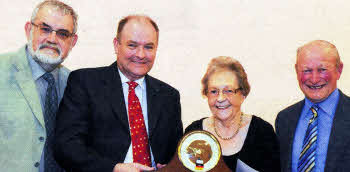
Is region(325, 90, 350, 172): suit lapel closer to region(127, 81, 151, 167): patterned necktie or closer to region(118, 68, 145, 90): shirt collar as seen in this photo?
region(127, 81, 151, 167): patterned necktie

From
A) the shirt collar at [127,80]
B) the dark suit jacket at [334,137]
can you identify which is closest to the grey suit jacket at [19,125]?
the shirt collar at [127,80]

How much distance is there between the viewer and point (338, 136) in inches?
83.0

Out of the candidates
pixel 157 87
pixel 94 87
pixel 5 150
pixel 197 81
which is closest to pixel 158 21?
pixel 197 81

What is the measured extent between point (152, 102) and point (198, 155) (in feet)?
2.09

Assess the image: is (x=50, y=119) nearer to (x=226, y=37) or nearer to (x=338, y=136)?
(x=226, y=37)

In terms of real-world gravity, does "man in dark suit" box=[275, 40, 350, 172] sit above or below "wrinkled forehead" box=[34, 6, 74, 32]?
below

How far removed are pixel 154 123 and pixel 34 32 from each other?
1.08 m

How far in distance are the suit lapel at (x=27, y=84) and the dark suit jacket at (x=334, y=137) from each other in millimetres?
1725

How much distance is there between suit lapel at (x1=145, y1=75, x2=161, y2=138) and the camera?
6.76ft

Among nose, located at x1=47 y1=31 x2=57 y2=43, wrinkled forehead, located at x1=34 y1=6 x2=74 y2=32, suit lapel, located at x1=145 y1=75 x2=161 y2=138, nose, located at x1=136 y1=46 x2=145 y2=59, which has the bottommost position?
suit lapel, located at x1=145 y1=75 x2=161 y2=138

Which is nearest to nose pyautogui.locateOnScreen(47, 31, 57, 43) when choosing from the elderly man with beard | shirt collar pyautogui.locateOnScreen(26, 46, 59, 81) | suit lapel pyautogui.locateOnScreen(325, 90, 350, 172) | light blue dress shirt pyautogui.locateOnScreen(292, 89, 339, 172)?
the elderly man with beard

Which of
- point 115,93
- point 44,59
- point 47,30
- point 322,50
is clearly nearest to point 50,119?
point 44,59

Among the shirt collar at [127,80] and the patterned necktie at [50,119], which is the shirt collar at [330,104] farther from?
the patterned necktie at [50,119]

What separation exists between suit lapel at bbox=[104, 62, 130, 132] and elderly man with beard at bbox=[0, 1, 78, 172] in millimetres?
412
